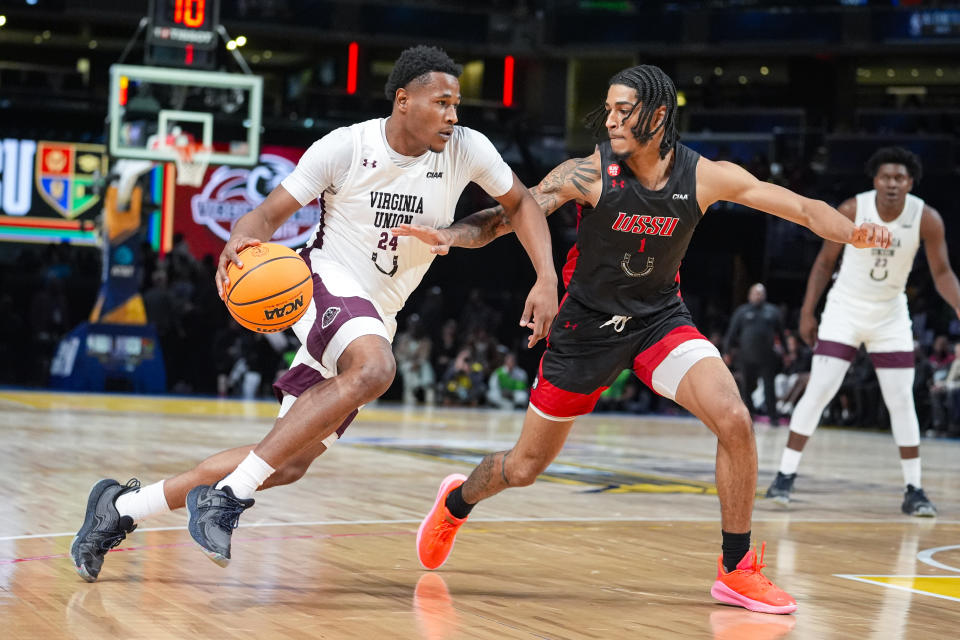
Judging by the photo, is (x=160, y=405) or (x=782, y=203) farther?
(x=160, y=405)

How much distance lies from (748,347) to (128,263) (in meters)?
9.52

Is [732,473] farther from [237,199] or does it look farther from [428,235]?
[237,199]

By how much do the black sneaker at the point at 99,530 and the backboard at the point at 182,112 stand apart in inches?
533

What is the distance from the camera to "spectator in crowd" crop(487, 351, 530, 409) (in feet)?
64.0

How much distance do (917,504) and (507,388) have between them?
1219cm

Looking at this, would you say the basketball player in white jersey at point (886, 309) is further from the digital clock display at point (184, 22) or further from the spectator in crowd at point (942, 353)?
the digital clock display at point (184, 22)

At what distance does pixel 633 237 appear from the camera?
Answer: 483 cm

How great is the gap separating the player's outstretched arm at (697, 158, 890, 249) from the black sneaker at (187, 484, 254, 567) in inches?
85.2

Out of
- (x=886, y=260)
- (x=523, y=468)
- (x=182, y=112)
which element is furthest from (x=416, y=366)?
(x=523, y=468)

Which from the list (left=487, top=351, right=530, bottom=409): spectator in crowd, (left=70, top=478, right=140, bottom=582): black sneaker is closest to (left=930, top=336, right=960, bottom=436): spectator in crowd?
(left=487, top=351, right=530, bottom=409): spectator in crowd

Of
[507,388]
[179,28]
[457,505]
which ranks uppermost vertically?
[179,28]

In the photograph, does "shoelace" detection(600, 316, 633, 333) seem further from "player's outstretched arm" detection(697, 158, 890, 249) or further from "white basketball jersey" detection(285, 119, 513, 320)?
"white basketball jersey" detection(285, 119, 513, 320)

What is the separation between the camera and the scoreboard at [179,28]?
57.9 ft

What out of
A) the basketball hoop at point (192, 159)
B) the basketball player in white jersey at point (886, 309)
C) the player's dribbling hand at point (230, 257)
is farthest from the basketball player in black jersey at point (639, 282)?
the basketball hoop at point (192, 159)
